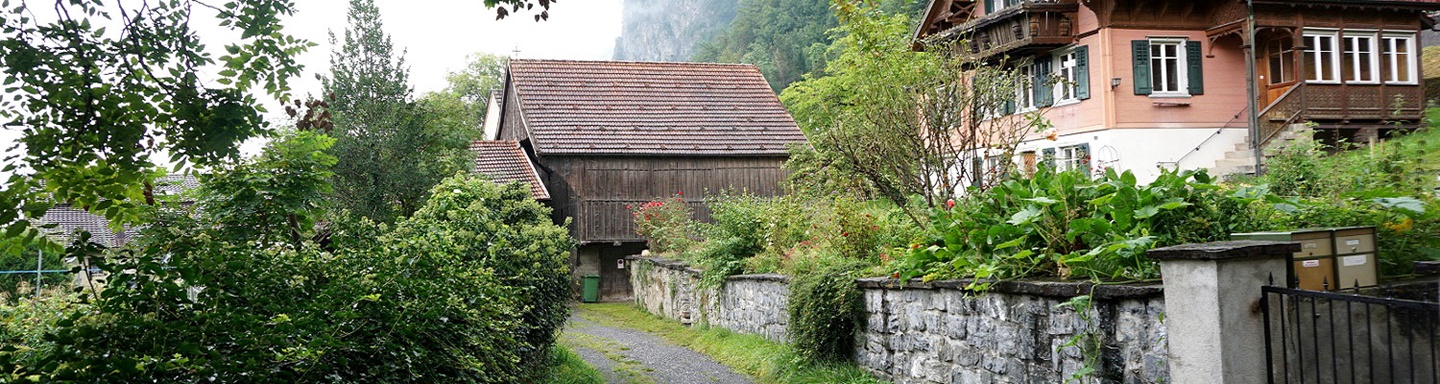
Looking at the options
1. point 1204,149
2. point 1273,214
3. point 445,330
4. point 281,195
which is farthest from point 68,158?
point 1204,149

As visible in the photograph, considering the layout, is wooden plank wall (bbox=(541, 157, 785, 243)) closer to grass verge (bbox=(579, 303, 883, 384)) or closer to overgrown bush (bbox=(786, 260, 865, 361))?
grass verge (bbox=(579, 303, 883, 384))

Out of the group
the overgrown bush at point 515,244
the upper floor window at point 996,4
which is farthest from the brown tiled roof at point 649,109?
the overgrown bush at point 515,244

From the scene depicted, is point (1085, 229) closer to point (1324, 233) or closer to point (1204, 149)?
point (1324, 233)

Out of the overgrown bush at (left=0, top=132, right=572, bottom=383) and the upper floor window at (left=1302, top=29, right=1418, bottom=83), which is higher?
the upper floor window at (left=1302, top=29, right=1418, bottom=83)

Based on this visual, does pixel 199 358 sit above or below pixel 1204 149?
below

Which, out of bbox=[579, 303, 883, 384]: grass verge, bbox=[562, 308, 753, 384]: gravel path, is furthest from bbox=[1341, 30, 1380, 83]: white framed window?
bbox=[562, 308, 753, 384]: gravel path

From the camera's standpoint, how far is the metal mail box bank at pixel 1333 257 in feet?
17.3

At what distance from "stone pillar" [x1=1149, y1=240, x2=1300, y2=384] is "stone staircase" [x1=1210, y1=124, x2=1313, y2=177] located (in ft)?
51.7

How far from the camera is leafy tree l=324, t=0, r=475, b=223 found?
16578 millimetres

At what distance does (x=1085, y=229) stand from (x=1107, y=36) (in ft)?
51.7

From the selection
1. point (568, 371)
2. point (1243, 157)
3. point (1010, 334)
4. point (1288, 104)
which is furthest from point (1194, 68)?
point (1010, 334)

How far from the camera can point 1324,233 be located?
5301 millimetres

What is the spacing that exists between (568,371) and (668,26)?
119m

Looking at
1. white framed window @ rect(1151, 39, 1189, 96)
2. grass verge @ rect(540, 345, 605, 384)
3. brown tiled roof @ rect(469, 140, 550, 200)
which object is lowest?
grass verge @ rect(540, 345, 605, 384)
